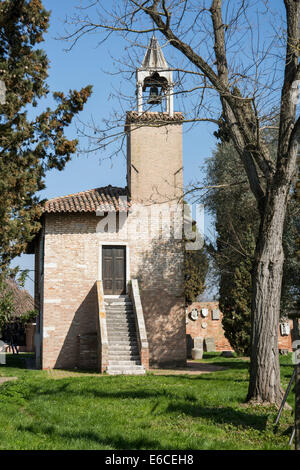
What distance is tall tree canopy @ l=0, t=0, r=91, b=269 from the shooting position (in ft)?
44.8

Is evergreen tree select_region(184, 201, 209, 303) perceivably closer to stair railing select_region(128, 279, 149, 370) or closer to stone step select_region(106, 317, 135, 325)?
stair railing select_region(128, 279, 149, 370)

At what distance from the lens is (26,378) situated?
13.4 metres

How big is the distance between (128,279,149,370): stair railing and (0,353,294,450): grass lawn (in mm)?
3991

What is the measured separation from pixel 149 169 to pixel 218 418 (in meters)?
13.0

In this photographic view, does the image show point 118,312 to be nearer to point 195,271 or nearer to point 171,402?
point 171,402

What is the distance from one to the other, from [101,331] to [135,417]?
340 inches

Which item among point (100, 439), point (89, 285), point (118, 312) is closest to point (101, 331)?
point (118, 312)

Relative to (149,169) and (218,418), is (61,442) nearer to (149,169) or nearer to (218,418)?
(218,418)

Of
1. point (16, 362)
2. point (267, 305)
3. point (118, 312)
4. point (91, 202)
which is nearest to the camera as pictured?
point (267, 305)

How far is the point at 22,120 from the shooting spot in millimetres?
13984

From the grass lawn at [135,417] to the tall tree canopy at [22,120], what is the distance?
4392 millimetres

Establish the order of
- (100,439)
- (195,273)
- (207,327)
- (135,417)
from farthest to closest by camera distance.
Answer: (195,273) → (207,327) → (135,417) → (100,439)

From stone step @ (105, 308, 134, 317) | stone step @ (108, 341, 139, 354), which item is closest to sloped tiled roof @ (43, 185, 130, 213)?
stone step @ (105, 308, 134, 317)
